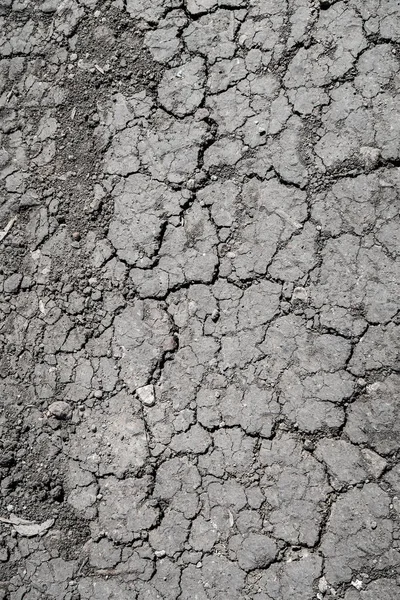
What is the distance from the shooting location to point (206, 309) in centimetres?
285

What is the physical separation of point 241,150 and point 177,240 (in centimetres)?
50

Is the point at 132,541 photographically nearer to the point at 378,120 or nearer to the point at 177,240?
the point at 177,240

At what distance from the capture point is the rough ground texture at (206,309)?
101 inches

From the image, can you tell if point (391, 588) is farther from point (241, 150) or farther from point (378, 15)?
point (378, 15)

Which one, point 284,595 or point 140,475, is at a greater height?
point 140,475

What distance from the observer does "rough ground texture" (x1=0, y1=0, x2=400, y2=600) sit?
2.57 meters

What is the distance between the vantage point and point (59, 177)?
3195 mm

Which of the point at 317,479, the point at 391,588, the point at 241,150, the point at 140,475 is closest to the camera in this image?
the point at 391,588

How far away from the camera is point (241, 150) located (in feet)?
9.67

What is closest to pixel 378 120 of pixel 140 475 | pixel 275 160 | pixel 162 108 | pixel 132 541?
pixel 275 160

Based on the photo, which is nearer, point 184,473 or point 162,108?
point 184,473

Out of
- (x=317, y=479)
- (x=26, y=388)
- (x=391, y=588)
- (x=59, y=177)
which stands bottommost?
(x=391, y=588)

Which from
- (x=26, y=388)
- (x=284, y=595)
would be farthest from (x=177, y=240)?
(x=284, y=595)

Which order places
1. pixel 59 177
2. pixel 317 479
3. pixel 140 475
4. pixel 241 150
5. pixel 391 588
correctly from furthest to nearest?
pixel 59 177 → pixel 241 150 → pixel 140 475 → pixel 317 479 → pixel 391 588
